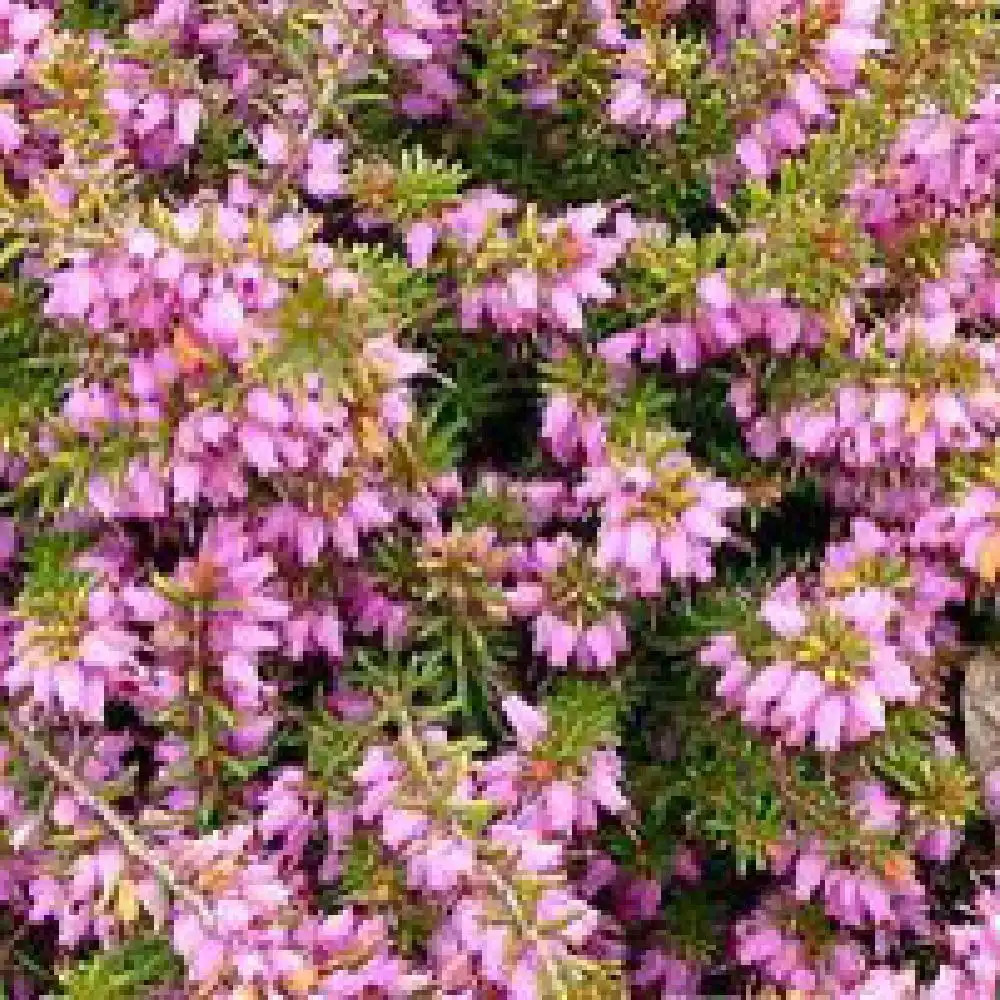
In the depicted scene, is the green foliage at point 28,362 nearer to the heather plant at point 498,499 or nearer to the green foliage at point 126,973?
the heather plant at point 498,499

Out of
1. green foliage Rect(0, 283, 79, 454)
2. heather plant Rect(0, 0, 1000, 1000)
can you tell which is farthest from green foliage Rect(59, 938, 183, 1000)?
green foliage Rect(0, 283, 79, 454)

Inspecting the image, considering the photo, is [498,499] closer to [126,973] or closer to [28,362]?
[28,362]

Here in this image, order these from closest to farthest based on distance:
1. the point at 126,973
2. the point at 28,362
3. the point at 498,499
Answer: the point at 126,973, the point at 28,362, the point at 498,499

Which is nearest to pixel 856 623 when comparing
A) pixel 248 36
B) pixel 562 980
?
pixel 562 980

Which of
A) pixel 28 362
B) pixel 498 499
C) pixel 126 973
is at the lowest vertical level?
pixel 126 973

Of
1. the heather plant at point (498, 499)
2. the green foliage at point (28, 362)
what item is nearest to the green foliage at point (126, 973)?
the heather plant at point (498, 499)

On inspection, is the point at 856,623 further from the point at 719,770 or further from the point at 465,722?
the point at 465,722

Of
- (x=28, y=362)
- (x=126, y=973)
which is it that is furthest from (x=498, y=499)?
(x=126, y=973)

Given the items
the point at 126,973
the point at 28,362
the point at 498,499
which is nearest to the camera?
the point at 126,973

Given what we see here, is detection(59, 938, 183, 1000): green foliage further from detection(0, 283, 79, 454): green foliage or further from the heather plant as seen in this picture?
detection(0, 283, 79, 454): green foliage

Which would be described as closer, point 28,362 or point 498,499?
point 28,362
